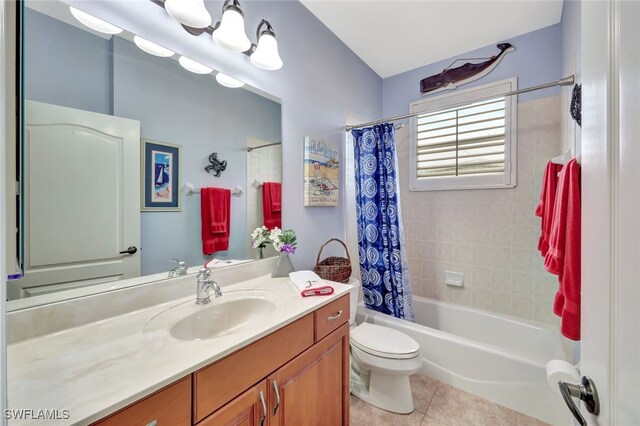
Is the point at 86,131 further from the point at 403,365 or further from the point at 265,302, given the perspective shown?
the point at 403,365

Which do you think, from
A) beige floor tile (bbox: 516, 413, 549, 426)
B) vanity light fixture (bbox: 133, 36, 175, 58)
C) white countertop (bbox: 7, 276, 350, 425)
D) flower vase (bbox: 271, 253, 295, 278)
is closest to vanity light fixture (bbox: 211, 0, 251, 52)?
vanity light fixture (bbox: 133, 36, 175, 58)

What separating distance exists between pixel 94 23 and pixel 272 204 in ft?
3.54

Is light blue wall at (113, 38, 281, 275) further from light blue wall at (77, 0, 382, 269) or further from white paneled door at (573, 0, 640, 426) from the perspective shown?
white paneled door at (573, 0, 640, 426)

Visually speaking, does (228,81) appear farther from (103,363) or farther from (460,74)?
(460,74)

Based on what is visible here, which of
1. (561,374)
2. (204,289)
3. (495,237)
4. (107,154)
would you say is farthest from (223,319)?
(495,237)

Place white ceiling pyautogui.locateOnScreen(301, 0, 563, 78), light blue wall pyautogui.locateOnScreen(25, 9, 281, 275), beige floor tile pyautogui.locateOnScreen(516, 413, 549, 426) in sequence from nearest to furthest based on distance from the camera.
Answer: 1. light blue wall pyautogui.locateOnScreen(25, 9, 281, 275)
2. beige floor tile pyautogui.locateOnScreen(516, 413, 549, 426)
3. white ceiling pyautogui.locateOnScreen(301, 0, 563, 78)

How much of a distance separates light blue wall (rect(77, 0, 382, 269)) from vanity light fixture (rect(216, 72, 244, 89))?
0.03 m

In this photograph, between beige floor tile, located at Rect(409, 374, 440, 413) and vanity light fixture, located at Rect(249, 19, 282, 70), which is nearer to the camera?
vanity light fixture, located at Rect(249, 19, 282, 70)

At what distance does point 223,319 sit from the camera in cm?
112

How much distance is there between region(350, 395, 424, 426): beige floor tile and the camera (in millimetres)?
1526

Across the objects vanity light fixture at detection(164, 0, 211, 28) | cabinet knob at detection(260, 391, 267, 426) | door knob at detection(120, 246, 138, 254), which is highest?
vanity light fixture at detection(164, 0, 211, 28)

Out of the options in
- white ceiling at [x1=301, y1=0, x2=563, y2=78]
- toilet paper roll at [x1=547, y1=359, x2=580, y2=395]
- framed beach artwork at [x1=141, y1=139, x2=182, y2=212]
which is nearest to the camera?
toilet paper roll at [x1=547, y1=359, x2=580, y2=395]

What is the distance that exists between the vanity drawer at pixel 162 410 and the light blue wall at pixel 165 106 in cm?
61

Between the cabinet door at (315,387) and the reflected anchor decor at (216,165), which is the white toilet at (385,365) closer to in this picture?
the cabinet door at (315,387)
